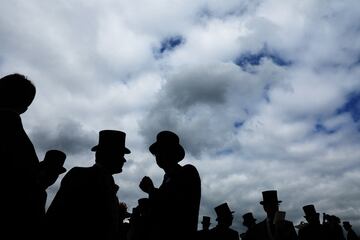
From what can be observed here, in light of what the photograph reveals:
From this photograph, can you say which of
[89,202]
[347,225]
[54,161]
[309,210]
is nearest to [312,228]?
[309,210]

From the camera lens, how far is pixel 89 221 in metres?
3.40

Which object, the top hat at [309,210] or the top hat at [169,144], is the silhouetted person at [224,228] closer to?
the top hat at [309,210]

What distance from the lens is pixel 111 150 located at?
4023 millimetres

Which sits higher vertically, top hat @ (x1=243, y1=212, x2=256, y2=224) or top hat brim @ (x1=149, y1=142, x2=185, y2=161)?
top hat @ (x1=243, y1=212, x2=256, y2=224)

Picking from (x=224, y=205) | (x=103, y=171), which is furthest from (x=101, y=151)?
(x=224, y=205)

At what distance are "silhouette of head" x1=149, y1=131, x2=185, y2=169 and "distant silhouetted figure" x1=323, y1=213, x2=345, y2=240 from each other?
8035 millimetres

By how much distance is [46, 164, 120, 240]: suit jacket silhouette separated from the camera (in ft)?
10.7

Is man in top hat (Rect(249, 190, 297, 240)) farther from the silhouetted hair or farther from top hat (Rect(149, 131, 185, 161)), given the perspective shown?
the silhouetted hair

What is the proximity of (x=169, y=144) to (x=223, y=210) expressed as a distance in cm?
726

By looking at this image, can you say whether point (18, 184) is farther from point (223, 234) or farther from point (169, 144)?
point (223, 234)

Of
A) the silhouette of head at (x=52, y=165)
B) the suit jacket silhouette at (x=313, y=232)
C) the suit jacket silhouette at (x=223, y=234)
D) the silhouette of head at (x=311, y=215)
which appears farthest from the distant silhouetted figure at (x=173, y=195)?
the silhouette of head at (x=311, y=215)

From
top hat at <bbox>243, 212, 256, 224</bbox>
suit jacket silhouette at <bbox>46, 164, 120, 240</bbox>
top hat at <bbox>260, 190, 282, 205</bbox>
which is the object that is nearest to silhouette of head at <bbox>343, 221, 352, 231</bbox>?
top hat at <bbox>243, 212, 256, 224</bbox>

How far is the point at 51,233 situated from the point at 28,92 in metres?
1.47

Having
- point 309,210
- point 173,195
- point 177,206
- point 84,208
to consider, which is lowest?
point 84,208
